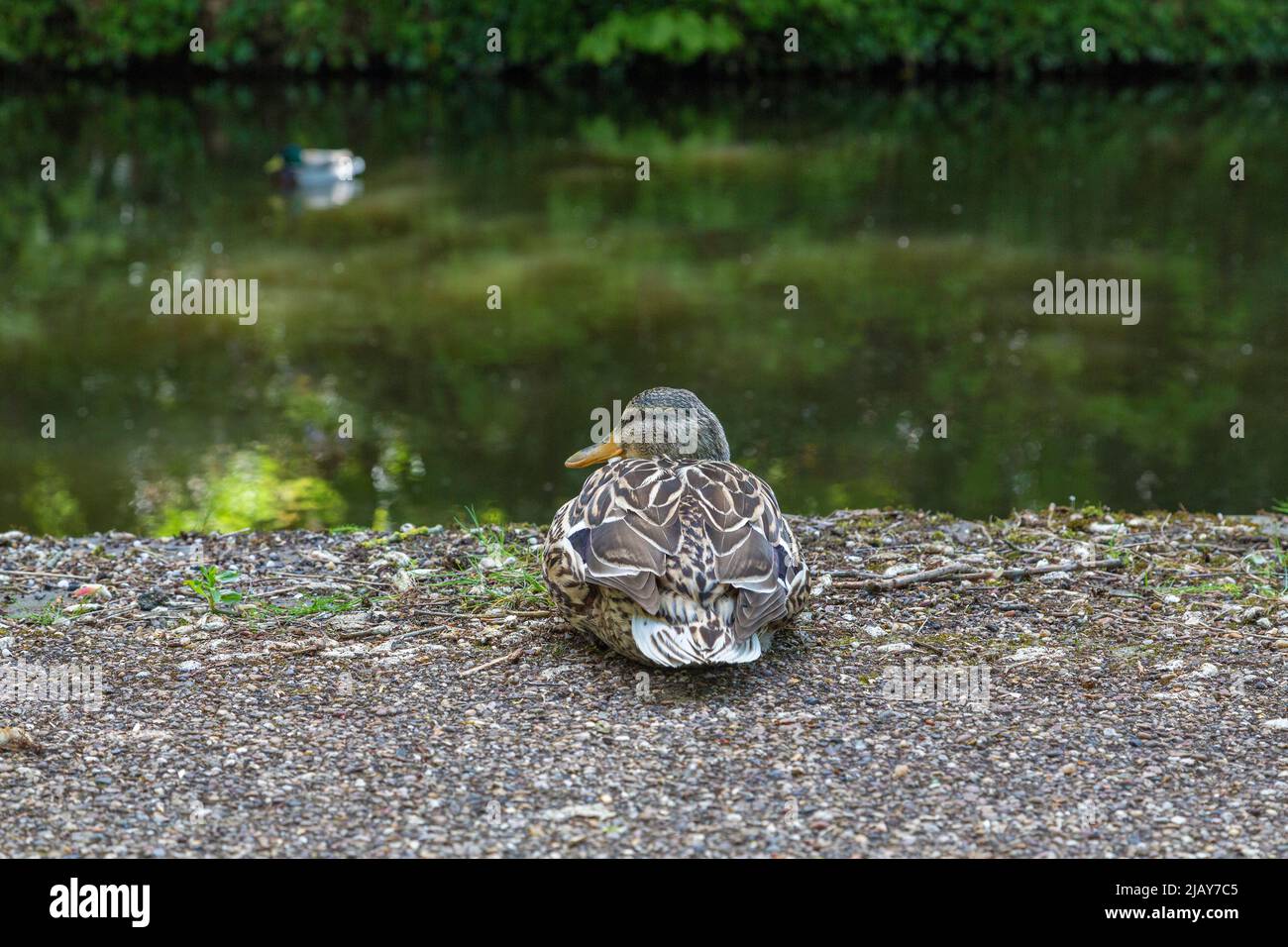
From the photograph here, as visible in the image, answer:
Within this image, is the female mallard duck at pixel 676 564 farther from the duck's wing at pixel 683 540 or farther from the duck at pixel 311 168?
the duck at pixel 311 168

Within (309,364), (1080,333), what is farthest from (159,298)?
(1080,333)

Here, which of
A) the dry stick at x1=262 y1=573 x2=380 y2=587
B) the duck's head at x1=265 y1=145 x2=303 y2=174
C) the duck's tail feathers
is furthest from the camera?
the duck's head at x1=265 y1=145 x2=303 y2=174

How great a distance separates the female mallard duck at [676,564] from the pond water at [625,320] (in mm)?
1812

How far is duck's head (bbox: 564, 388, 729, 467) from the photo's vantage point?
5.37 m

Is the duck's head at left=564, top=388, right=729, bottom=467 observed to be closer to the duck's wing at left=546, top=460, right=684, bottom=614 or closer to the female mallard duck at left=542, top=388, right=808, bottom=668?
the female mallard duck at left=542, top=388, right=808, bottom=668

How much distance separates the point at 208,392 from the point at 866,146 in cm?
1066

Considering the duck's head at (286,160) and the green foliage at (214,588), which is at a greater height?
the duck's head at (286,160)

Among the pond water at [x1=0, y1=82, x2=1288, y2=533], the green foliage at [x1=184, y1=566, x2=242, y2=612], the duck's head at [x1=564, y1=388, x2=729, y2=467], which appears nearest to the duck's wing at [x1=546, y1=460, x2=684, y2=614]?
the duck's head at [x1=564, y1=388, x2=729, y2=467]

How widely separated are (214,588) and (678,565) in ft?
6.44

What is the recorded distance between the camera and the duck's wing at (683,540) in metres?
4.40

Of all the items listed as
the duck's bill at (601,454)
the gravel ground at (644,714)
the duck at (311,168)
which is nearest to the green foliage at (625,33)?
the duck at (311,168)

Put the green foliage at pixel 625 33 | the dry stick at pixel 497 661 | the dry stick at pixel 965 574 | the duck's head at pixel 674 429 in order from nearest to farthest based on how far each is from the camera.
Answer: the dry stick at pixel 497 661
the duck's head at pixel 674 429
the dry stick at pixel 965 574
the green foliage at pixel 625 33

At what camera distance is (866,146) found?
18.3 metres

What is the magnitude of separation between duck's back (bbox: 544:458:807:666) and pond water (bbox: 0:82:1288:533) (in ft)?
5.96
